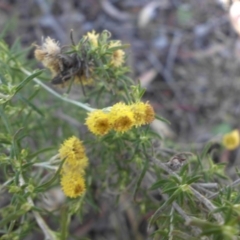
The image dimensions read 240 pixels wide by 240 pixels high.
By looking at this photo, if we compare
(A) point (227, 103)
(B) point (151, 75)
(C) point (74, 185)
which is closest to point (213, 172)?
(C) point (74, 185)

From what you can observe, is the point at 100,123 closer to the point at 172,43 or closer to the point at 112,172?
the point at 112,172

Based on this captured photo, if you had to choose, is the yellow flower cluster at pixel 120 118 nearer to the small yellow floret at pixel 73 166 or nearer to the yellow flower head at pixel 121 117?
the yellow flower head at pixel 121 117

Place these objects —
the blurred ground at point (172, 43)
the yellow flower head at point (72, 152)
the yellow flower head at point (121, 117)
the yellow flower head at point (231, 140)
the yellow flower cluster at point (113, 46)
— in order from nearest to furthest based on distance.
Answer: the yellow flower head at point (121, 117) → the yellow flower head at point (72, 152) → the yellow flower cluster at point (113, 46) → the yellow flower head at point (231, 140) → the blurred ground at point (172, 43)

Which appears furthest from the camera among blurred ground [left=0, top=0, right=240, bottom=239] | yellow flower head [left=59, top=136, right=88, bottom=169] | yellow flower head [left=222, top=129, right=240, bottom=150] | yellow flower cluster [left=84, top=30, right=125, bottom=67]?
blurred ground [left=0, top=0, right=240, bottom=239]

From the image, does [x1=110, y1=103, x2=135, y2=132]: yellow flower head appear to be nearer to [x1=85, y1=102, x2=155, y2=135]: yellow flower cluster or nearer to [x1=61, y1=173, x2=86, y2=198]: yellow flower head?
[x1=85, y1=102, x2=155, y2=135]: yellow flower cluster

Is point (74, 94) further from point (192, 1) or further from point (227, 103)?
point (192, 1)

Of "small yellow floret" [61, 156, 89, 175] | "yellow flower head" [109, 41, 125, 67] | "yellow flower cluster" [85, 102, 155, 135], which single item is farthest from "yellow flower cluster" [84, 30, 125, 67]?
"small yellow floret" [61, 156, 89, 175]

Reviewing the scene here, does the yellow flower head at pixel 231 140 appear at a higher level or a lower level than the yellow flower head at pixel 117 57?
lower

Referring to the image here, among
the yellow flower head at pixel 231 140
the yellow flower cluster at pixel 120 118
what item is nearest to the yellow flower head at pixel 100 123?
the yellow flower cluster at pixel 120 118
